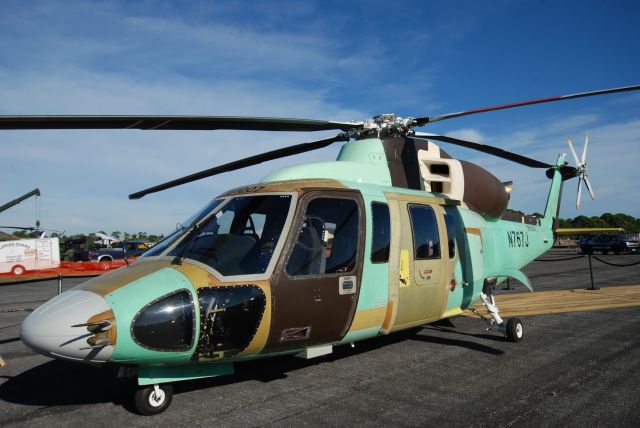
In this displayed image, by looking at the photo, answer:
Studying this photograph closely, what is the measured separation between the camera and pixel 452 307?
7227 millimetres

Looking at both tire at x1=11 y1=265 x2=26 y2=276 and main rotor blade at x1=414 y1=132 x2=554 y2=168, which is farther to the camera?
tire at x1=11 y1=265 x2=26 y2=276

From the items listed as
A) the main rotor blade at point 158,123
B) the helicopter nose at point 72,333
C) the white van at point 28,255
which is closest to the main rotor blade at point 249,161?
the main rotor blade at point 158,123

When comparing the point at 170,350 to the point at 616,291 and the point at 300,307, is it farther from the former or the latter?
the point at 616,291

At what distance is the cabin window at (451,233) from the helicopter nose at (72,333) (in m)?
Result: 4.90

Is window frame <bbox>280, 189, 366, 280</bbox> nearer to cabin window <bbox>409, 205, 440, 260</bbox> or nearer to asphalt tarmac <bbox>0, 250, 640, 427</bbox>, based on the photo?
cabin window <bbox>409, 205, 440, 260</bbox>

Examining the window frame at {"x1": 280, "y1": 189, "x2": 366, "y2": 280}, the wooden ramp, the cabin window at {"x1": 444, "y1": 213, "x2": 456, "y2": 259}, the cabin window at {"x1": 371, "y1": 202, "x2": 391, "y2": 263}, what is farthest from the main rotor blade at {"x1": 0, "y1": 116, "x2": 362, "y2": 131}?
the wooden ramp

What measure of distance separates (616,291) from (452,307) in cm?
832

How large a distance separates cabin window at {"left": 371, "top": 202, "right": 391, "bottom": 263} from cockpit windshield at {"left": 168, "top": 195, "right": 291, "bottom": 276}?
4.10 ft

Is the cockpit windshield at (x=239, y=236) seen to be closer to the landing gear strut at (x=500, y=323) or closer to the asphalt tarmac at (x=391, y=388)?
the asphalt tarmac at (x=391, y=388)

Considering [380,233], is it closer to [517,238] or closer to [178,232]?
[178,232]

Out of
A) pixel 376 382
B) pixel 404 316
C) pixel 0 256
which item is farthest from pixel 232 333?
pixel 0 256

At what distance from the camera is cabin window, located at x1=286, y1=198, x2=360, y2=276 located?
5.02m

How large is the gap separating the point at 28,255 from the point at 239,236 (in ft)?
77.7

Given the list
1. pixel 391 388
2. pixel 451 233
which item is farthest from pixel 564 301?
pixel 391 388
